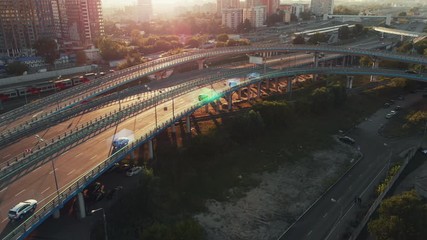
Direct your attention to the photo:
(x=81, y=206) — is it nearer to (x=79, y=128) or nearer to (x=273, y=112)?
(x=79, y=128)

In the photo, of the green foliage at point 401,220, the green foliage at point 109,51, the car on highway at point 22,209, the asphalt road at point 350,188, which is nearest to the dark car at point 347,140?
the asphalt road at point 350,188

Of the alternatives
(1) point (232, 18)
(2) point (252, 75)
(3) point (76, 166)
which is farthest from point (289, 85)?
(1) point (232, 18)

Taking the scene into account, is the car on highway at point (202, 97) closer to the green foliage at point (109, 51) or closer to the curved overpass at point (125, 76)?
the curved overpass at point (125, 76)

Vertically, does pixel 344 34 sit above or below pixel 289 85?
above

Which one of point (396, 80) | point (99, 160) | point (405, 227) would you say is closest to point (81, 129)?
point (99, 160)

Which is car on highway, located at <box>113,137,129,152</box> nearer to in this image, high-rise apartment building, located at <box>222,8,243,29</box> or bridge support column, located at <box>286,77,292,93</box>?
bridge support column, located at <box>286,77,292,93</box>

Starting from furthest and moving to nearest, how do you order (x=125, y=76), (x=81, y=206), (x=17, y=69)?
(x=17, y=69), (x=125, y=76), (x=81, y=206)

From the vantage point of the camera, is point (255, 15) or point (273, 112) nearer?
point (273, 112)

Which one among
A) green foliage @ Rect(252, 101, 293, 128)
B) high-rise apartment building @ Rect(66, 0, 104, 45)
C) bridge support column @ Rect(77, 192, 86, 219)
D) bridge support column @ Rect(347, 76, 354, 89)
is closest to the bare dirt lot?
green foliage @ Rect(252, 101, 293, 128)

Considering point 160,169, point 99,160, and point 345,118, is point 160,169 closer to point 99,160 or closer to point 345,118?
point 99,160
